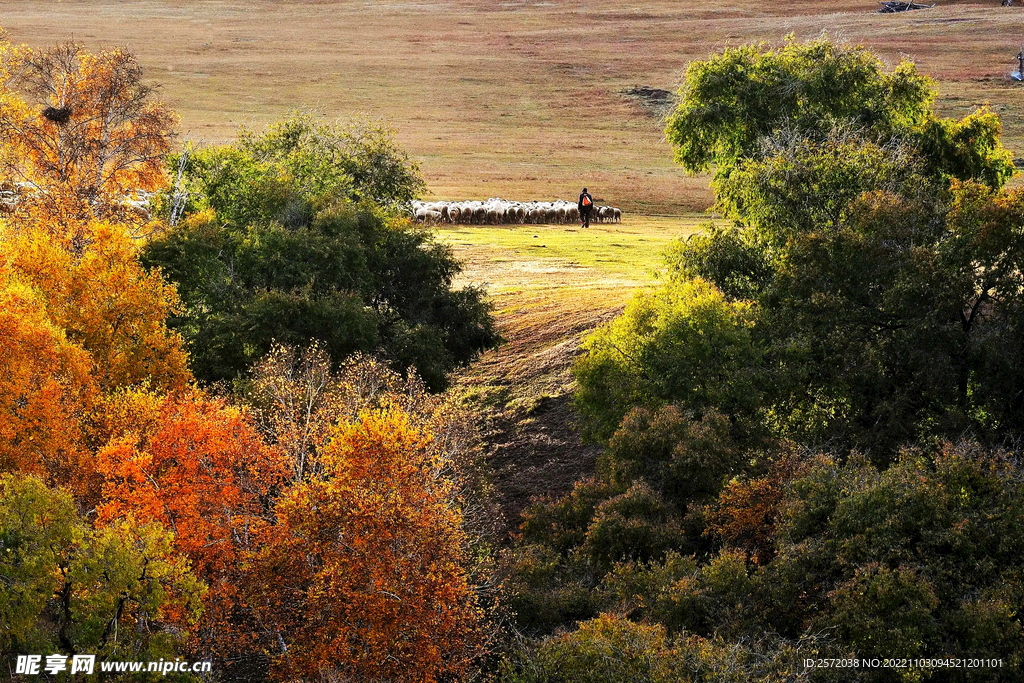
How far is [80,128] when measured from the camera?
191ft

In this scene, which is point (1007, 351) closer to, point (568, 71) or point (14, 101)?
point (14, 101)

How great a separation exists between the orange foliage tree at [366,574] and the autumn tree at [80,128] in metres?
31.5

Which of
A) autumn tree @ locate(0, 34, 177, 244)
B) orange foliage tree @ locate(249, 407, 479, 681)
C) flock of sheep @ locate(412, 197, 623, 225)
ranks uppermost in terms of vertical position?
autumn tree @ locate(0, 34, 177, 244)

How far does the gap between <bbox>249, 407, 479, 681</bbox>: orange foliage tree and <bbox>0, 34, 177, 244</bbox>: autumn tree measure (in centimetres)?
3152

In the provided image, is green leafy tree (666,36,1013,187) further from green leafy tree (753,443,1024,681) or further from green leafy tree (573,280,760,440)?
green leafy tree (753,443,1024,681)

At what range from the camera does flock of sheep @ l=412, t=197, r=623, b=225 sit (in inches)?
3174

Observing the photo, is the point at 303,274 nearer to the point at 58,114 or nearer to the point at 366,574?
the point at 366,574

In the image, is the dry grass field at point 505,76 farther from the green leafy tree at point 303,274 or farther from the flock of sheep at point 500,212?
the green leafy tree at point 303,274

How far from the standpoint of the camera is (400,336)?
45.3m

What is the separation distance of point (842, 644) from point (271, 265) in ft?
92.4

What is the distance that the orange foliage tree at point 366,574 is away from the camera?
2588cm

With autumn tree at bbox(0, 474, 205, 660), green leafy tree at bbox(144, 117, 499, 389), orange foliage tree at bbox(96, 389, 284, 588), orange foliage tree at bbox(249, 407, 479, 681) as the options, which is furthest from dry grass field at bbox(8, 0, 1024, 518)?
autumn tree at bbox(0, 474, 205, 660)

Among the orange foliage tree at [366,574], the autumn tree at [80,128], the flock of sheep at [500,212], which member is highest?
the autumn tree at [80,128]

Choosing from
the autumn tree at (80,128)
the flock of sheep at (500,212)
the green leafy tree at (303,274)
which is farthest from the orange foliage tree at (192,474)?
the flock of sheep at (500,212)
